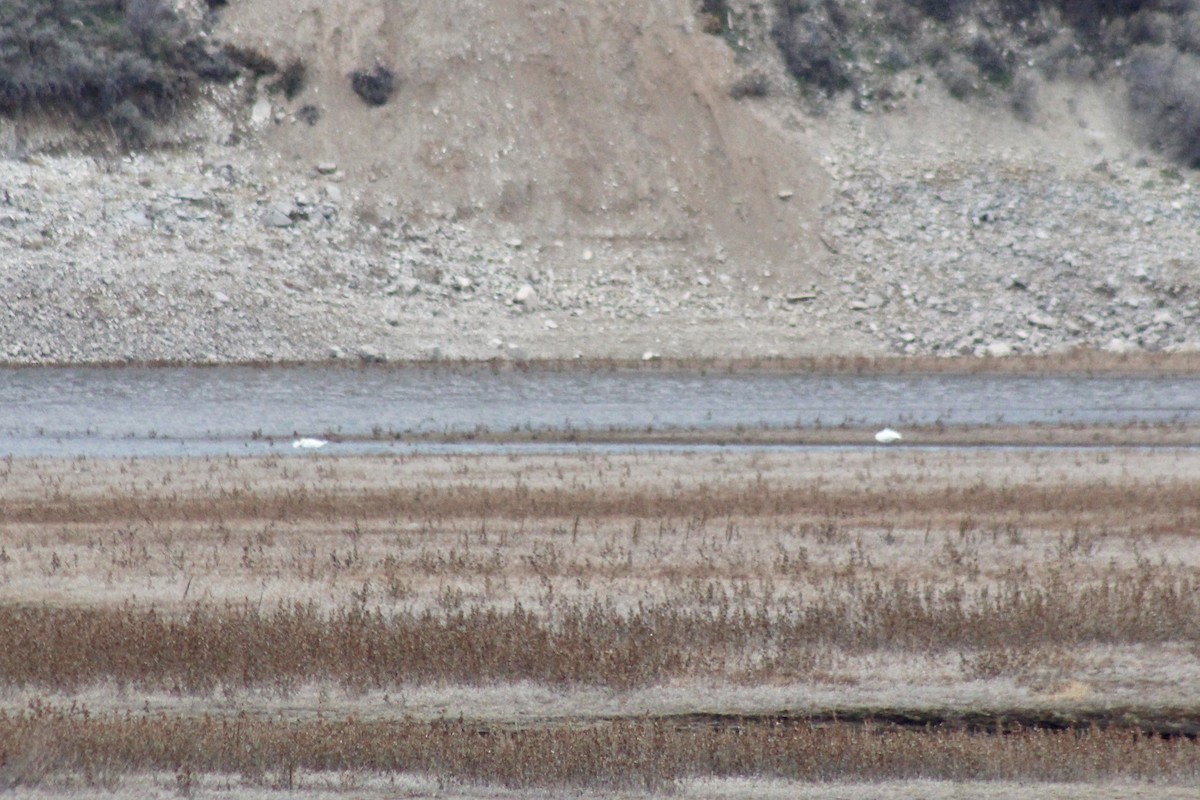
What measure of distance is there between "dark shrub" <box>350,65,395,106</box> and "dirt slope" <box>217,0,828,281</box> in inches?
10.7

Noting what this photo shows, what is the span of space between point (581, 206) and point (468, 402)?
13.1 metres

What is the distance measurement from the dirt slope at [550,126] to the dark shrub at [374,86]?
272mm

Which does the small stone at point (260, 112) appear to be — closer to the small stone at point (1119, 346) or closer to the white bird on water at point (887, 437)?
the white bird on water at point (887, 437)

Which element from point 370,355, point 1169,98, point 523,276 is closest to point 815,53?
point 1169,98

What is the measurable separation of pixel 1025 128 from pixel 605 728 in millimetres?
37241

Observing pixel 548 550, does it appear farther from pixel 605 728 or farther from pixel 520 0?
pixel 520 0

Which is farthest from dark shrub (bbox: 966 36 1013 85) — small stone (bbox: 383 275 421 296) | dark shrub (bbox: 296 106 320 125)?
dark shrub (bbox: 296 106 320 125)

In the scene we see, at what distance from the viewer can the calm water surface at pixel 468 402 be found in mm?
24281

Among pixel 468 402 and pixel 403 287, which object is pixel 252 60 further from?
pixel 468 402

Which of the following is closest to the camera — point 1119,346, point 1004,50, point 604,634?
point 604,634

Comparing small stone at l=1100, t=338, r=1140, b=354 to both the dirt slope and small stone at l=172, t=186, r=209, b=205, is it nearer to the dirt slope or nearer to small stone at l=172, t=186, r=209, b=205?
the dirt slope

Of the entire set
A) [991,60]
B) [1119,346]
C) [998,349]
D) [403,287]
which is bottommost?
[403,287]

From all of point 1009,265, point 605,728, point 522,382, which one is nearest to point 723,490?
point 605,728

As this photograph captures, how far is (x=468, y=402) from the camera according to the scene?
2723 cm
